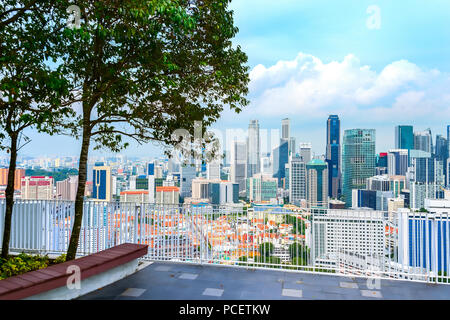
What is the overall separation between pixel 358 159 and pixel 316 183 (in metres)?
8.27

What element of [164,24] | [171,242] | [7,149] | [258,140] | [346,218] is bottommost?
[171,242]

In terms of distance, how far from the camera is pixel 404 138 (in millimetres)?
39844

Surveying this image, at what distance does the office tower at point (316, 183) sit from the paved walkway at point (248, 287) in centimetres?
3185

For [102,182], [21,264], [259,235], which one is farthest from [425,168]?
[21,264]

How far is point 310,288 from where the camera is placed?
4840 mm

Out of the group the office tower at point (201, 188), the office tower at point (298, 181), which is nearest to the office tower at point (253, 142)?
the office tower at point (201, 188)

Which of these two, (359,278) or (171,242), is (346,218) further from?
(171,242)

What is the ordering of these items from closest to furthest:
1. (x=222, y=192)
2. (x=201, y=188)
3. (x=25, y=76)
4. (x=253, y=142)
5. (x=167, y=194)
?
(x=25, y=76) → (x=167, y=194) → (x=253, y=142) → (x=201, y=188) → (x=222, y=192)

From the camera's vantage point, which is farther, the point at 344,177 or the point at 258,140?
the point at 344,177

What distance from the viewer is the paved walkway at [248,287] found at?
4.45 meters

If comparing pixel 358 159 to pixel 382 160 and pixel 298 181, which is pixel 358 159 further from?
pixel 298 181

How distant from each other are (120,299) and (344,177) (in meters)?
41.5


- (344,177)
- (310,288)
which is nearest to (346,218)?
(310,288)
